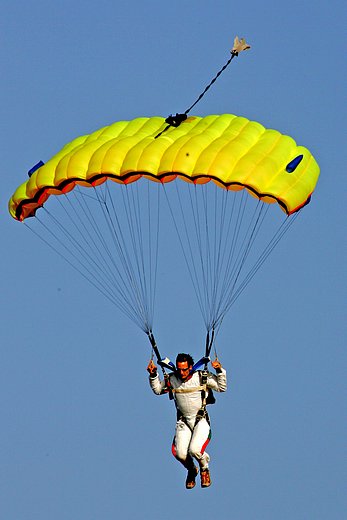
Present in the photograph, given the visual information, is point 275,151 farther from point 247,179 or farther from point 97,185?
point 97,185

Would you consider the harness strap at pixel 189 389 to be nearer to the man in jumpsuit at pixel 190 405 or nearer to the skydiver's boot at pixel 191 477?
the man in jumpsuit at pixel 190 405

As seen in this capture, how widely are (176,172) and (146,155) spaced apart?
2.68 feet

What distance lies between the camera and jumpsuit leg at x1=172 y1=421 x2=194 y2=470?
108 ft

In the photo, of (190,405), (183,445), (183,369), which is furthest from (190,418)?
(183,369)

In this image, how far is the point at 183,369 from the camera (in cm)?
3275

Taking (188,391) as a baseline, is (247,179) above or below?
above

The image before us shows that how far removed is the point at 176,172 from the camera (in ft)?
109

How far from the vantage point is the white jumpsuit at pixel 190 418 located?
32.8 meters

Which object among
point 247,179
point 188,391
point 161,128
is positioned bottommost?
point 188,391

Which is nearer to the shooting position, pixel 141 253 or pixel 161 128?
pixel 141 253

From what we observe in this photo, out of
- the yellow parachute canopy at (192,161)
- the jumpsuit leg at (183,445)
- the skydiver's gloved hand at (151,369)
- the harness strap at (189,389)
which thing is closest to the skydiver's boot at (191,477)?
the jumpsuit leg at (183,445)

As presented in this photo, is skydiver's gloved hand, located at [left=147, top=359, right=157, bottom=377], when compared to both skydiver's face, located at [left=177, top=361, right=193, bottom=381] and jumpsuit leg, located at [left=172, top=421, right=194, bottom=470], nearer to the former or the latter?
skydiver's face, located at [left=177, top=361, right=193, bottom=381]

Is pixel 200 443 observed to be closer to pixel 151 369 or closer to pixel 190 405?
pixel 190 405

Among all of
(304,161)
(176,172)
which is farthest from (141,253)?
(304,161)
